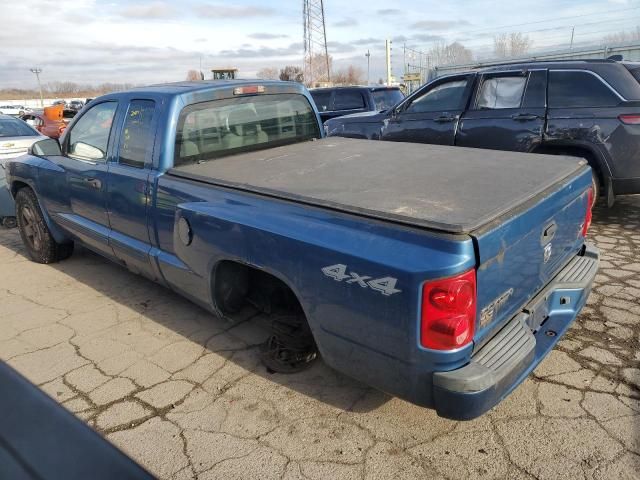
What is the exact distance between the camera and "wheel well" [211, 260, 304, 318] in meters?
2.95

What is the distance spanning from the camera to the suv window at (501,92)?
220 inches

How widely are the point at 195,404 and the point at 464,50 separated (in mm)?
31044

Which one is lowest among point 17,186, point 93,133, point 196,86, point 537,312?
point 537,312

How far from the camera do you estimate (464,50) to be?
29.7m

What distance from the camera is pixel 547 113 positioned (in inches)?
209

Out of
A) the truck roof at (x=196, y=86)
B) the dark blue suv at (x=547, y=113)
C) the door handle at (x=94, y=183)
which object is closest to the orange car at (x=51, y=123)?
the door handle at (x=94, y=183)

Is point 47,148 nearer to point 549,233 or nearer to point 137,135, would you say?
point 137,135

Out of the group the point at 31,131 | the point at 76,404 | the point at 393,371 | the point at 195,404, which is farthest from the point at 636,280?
the point at 31,131

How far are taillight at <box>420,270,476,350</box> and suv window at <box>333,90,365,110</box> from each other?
9716 millimetres

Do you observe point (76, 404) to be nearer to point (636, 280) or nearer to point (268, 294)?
point (268, 294)

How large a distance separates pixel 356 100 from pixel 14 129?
22.2 ft

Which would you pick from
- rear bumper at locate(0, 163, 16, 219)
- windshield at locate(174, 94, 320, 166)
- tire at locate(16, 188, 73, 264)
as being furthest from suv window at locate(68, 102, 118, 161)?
rear bumper at locate(0, 163, 16, 219)

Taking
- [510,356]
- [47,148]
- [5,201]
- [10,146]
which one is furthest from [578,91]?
[10,146]

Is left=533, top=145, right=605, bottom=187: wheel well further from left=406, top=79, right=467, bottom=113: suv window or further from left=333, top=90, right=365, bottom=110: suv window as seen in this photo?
left=333, top=90, right=365, bottom=110: suv window
